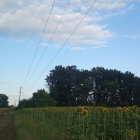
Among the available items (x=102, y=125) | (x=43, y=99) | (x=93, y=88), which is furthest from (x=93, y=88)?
(x=102, y=125)

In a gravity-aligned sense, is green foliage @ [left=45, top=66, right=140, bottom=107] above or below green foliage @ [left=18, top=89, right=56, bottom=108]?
above

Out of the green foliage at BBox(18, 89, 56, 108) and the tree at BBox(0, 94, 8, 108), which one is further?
the tree at BBox(0, 94, 8, 108)

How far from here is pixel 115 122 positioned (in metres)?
15.4

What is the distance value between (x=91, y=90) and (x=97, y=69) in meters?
7.33

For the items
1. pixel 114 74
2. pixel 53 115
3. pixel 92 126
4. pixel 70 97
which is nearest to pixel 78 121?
pixel 92 126

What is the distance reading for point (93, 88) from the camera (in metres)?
80.3

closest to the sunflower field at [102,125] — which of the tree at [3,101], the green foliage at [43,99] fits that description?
the green foliage at [43,99]

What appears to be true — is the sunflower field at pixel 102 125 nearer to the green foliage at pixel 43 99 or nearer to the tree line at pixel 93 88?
the green foliage at pixel 43 99

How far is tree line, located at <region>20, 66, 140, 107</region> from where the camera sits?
7556 centimetres

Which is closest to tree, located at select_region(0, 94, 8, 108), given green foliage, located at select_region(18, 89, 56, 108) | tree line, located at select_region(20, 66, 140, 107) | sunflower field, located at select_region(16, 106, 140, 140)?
tree line, located at select_region(20, 66, 140, 107)

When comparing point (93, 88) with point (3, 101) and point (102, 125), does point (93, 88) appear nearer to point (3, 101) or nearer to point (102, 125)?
point (102, 125)

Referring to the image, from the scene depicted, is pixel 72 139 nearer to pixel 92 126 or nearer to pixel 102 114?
pixel 92 126

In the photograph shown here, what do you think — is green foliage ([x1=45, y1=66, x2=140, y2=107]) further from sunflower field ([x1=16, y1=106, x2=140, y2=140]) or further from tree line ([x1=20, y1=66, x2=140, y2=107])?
sunflower field ([x1=16, y1=106, x2=140, y2=140])

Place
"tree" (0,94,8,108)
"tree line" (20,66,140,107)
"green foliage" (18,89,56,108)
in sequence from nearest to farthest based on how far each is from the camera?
"green foliage" (18,89,56,108), "tree line" (20,66,140,107), "tree" (0,94,8,108)
